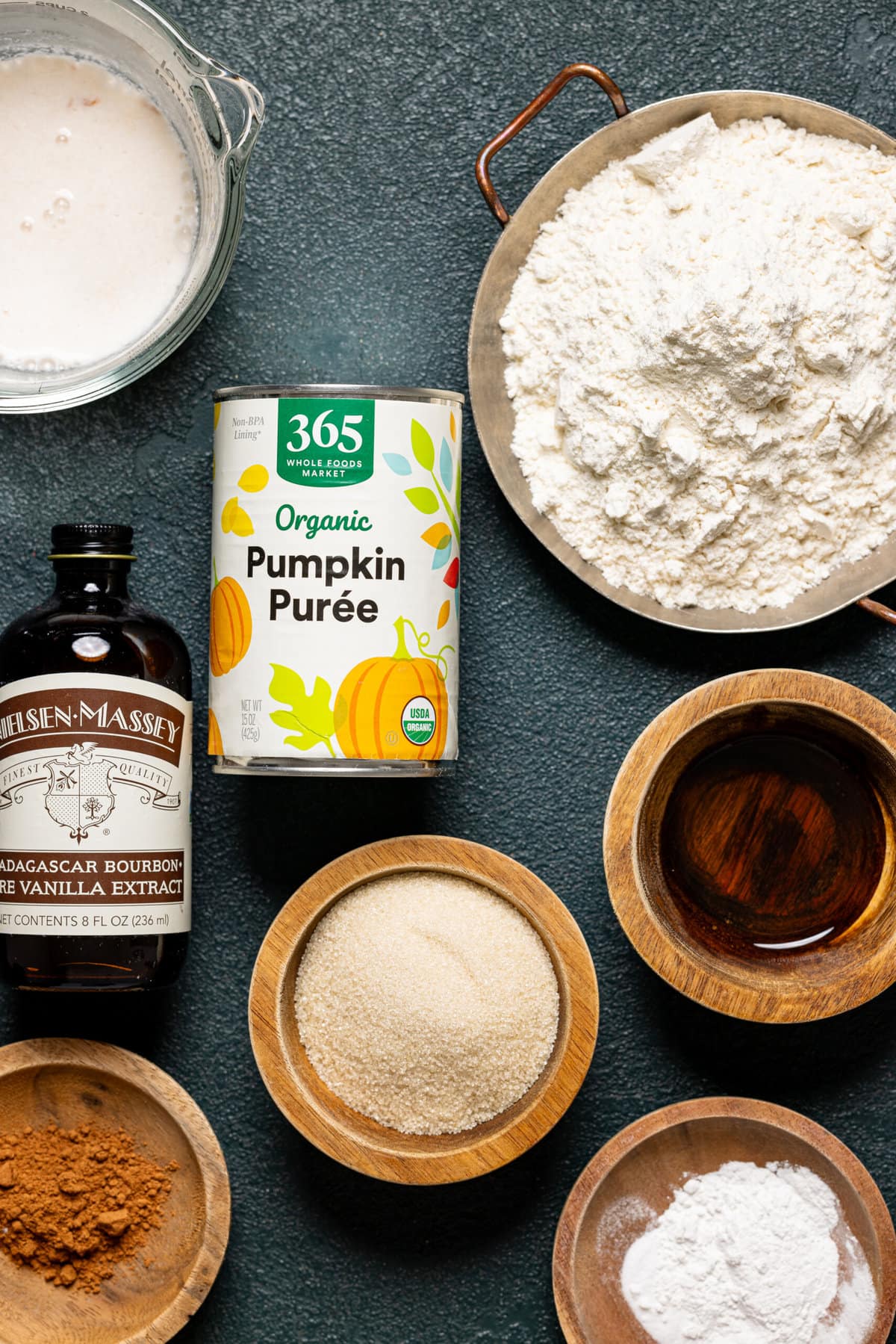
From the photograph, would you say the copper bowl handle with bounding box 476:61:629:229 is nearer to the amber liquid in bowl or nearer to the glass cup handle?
the glass cup handle

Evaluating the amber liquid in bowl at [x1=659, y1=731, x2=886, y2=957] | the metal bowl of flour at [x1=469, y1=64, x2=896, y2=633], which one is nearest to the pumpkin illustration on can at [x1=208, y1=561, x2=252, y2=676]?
the metal bowl of flour at [x1=469, y1=64, x2=896, y2=633]

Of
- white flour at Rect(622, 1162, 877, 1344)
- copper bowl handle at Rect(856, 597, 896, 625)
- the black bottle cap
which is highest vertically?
the black bottle cap

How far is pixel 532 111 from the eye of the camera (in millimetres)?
889

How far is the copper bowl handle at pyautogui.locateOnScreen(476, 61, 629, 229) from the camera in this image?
882mm

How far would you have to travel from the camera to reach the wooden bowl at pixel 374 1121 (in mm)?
854

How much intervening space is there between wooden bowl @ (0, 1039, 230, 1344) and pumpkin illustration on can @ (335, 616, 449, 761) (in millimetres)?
319

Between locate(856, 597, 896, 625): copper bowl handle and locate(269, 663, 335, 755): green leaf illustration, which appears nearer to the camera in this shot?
locate(269, 663, 335, 755): green leaf illustration

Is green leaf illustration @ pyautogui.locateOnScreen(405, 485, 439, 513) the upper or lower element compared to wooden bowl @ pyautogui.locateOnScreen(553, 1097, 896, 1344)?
upper

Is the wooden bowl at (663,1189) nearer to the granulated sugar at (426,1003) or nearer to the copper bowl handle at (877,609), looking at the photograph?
the granulated sugar at (426,1003)

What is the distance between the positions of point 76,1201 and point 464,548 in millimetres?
599

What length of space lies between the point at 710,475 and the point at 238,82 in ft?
1.49

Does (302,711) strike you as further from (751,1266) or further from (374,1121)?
(751,1266)

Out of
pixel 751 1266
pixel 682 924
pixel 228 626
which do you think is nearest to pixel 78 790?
pixel 228 626

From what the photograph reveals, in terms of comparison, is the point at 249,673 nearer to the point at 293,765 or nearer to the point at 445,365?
the point at 293,765
